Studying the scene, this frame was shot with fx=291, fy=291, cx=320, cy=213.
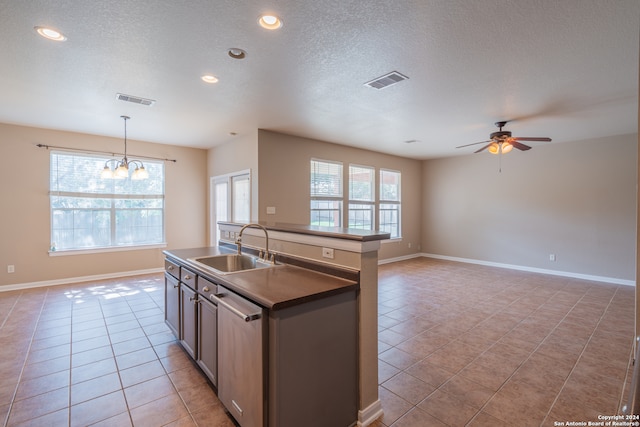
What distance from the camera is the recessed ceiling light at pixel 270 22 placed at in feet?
6.58

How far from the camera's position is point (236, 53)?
8.09 feet

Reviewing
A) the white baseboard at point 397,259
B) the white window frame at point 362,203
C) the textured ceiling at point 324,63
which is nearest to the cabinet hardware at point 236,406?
the textured ceiling at point 324,63

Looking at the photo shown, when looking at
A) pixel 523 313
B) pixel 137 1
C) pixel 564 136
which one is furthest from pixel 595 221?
pixel 137 1

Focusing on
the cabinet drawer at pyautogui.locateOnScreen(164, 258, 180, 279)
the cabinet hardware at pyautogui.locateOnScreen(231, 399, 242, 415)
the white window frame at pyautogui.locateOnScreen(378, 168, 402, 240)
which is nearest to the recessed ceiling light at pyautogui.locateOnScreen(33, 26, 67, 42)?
the cabinet drawer at pyautogui.locateOnScreen(164, 258, 180, 279)

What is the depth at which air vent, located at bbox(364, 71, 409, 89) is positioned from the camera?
2867 millimetres

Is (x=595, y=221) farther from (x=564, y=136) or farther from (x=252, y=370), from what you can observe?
(x=252, y=370)

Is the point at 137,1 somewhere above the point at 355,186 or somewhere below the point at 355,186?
above

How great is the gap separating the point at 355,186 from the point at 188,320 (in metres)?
4.82

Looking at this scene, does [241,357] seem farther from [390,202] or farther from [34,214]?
[390,202]

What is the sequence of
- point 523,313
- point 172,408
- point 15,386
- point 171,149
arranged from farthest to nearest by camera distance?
point 171,149 < point 523,313 < point 15,386 < point 172,408

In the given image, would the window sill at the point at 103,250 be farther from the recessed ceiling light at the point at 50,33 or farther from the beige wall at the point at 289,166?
the recessed ceiling light at the point at 50,33

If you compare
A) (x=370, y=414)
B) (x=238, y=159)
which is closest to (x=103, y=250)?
(x=238, y=159)

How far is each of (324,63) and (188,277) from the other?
2.24 metres

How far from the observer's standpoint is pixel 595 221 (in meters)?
5.55
